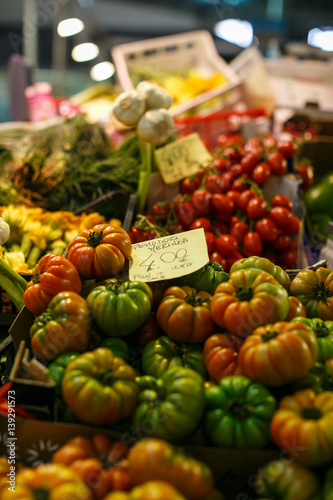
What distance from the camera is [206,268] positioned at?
1.52 m

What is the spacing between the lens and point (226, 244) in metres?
2.02

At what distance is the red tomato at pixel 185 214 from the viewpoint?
2145 mm

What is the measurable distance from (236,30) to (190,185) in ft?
28.6

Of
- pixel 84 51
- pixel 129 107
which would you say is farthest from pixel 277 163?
pixel 84 51

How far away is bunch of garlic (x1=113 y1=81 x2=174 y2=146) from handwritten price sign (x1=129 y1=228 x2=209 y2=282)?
82 centimetres

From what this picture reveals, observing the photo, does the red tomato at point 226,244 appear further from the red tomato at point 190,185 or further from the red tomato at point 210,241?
the red tomato at point 190,185

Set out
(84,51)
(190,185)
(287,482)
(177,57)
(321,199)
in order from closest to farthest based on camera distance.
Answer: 1. (287,482)
2. (190,185)
3. (321,199)
4. (177,57)
5. (84,51)

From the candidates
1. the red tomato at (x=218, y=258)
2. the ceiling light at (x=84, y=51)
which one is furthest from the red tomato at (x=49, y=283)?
the ceiling light at (x=84, y=51)

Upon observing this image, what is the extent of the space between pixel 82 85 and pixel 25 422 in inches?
333

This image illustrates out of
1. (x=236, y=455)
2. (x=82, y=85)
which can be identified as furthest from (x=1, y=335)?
(x=82, y=85)

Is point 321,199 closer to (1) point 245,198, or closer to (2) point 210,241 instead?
(1) point 245,198

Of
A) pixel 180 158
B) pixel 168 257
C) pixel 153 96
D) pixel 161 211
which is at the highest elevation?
pixel 153 96

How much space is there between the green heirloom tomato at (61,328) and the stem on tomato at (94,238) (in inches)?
9.8

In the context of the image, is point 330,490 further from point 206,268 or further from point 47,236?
point 47,236
